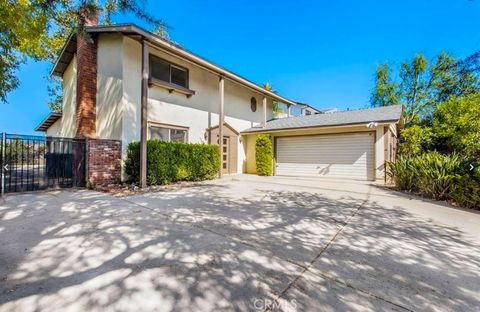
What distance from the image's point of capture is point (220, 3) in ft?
39.1

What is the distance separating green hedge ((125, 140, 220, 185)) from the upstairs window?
3117mm

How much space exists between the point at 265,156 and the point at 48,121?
1415cm

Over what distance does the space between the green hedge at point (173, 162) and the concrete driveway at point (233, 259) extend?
115 inches

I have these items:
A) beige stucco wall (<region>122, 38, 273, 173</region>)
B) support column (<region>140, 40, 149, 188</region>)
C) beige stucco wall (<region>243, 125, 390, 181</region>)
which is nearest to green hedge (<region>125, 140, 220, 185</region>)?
support column (<region>140, 40, 149, 188</region>)

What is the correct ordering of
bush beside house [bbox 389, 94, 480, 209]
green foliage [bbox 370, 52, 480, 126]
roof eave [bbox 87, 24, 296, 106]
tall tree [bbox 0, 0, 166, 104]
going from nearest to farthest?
tall tree [bbox 0, 0, 166, 104] → bush beside house [bbox 389, 94, 480, 209] → roof eave [bbox 87, 24, 296, 106] → green foliage [bbox 370, 52, 480, 126]

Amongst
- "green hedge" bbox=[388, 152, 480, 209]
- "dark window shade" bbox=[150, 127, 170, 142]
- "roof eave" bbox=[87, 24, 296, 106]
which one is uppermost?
"roof eave" bbox=[87, 24, 296, 106]

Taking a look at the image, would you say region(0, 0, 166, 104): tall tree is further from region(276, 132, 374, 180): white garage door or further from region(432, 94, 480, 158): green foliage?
region(432, 94, 480, 158): green foliage

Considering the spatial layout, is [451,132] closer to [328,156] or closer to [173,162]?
[328,156]

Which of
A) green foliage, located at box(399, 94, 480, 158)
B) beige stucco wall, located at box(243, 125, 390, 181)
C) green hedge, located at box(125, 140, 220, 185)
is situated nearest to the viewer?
green hedge, located at box(125, 140, 220, 185)

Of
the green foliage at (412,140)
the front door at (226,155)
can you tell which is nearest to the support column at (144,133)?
the front door at (226,155)

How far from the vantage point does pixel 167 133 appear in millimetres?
10148

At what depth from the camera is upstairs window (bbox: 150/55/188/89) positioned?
956 cm

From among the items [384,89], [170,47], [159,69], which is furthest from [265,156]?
[384,89]

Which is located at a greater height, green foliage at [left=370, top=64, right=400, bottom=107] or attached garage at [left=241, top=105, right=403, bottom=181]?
green foliage at [left=370, top=64, right=400, bottom=107]
